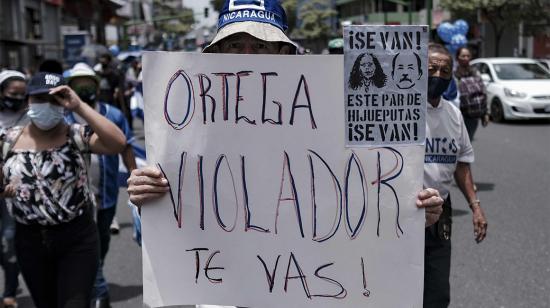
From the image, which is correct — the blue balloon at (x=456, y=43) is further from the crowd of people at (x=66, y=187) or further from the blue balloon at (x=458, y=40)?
the crowd of people at (x=66, y=187)

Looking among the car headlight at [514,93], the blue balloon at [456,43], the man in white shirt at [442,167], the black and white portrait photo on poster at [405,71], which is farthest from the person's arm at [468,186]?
the car headlight at [514,93]

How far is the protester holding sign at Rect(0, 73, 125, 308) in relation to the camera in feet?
10.8

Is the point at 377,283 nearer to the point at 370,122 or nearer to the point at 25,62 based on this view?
the point at 370,122

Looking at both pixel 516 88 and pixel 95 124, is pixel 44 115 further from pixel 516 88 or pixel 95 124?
pixel 516 88

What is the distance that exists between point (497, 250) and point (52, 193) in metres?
3.74

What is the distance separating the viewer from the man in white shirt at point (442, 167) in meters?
3.12

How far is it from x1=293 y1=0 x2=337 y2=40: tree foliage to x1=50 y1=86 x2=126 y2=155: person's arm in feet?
245

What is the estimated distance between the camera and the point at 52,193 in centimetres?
331

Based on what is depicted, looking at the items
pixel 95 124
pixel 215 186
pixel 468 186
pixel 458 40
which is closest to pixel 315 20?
pixel 458 40

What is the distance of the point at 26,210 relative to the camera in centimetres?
330

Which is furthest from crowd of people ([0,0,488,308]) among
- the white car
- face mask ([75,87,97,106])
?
the white car

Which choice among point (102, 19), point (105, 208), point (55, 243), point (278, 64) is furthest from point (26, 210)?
point (102, 19)

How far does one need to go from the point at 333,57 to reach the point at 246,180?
0.43m

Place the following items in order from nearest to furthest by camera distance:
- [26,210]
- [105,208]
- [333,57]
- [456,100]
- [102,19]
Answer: [333,57] → [26,210] → [105,208] → [456,100] → [102,19]
